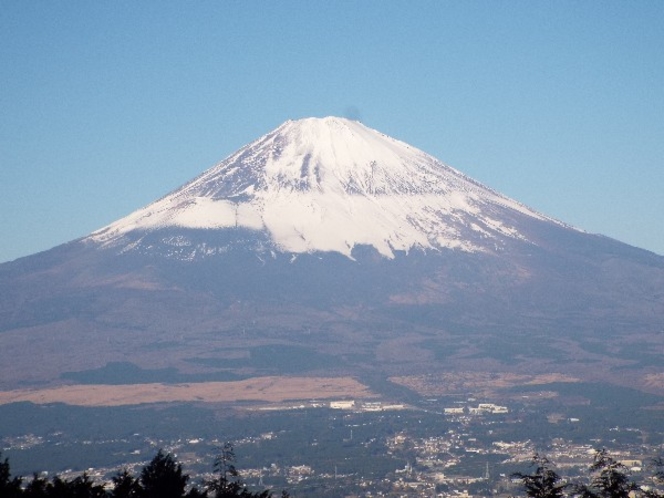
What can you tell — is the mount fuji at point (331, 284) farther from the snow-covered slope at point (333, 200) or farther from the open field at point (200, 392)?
the open field at point (200, 392)

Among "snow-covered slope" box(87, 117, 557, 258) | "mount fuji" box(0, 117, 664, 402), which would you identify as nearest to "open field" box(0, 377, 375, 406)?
"mount fuji" box(0, 117, 664, 402)

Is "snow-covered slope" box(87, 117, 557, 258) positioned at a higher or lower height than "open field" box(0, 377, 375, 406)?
higher

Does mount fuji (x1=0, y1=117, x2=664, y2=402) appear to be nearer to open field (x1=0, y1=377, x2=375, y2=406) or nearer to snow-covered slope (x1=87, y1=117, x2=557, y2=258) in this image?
snow-covered slope (x1=87, y1=117, x2=557, y2=258)

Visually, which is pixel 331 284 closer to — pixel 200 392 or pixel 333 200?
pixel 333 200

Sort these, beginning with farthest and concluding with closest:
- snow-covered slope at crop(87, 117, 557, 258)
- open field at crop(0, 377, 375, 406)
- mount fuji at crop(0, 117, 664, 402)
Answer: snow-covered slope at crop(87, 117, 557, 258) → mount fuji at crop(0, 117, 664, 402) → open field at crop(0, 377, 375, 406)

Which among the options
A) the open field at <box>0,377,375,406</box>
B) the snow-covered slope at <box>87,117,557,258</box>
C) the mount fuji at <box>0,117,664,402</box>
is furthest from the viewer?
the snow-covered slope at <box>87,117,557,258</box>

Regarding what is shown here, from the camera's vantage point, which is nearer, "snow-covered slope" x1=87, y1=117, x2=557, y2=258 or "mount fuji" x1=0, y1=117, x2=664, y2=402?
"mount fuji" x1=0, y1=117, x2=664, y2=402

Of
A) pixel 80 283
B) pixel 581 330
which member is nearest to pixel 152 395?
pixel 80 283

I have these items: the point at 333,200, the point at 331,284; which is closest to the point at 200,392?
the point at 331,284
